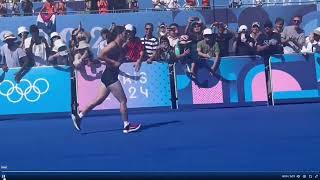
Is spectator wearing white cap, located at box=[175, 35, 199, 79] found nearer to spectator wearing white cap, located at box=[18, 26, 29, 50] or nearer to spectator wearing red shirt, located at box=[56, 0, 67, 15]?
spectator wearing white cap, located at box=[18, 26, 29, 50]

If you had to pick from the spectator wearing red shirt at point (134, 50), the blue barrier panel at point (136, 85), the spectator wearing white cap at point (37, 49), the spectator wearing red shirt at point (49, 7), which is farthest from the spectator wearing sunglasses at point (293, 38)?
the spectator wearing red shirt at point (49, 7)

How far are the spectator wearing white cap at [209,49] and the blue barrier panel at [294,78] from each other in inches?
39.8

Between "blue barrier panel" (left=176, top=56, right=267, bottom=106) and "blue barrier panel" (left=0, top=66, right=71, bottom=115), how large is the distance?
2.11m

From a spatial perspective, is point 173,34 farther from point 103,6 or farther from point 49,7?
point 49,7

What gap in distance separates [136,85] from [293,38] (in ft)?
11.2

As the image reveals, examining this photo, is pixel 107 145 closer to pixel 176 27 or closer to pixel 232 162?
pixel 232 162

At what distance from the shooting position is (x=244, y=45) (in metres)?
10.7

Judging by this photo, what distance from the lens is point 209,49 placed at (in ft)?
34.5

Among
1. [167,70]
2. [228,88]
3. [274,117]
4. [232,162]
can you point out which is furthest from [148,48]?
[232,162]

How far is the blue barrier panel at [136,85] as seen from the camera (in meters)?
9.95

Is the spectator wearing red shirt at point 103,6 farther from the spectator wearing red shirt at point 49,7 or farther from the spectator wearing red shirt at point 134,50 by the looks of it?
the spectator wearing red shirt at point 134,50

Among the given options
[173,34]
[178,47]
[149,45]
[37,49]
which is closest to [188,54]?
[178,47]

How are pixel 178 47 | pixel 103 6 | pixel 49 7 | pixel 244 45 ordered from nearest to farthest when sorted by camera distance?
pixel 178 47 → pixel 244 45 → pixel 103 6 → pixel 49 7

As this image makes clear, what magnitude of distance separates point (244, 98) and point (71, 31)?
4706 millimetres
